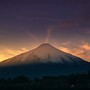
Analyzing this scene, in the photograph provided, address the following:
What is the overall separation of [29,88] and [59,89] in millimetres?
6934

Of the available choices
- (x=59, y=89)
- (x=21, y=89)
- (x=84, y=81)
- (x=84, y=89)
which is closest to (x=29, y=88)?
(x=21, y=89)

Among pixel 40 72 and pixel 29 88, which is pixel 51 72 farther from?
pixel 29 88

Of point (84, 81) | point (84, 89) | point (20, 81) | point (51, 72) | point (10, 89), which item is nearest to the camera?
point (84, 89)

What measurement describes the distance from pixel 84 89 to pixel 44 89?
9.18 metres

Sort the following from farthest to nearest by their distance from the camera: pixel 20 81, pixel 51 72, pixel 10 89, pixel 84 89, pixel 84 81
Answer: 1. pixel 51 72
2. pixel 20 81
3. pixel 84 81
4. pixel 10 89
5. pixel 84 89

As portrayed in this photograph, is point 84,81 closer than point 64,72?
Yes

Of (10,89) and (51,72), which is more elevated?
(51,72)

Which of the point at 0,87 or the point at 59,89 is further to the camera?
the point at 0,87

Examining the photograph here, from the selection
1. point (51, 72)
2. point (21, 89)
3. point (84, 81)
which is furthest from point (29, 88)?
point (51, 72)

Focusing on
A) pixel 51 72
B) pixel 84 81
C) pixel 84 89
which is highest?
pixel 51 72

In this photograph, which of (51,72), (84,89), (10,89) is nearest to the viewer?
(84,89)

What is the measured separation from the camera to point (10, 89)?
234 ft

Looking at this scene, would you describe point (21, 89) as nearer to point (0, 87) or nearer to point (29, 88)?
point (29, 88)

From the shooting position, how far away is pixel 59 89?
68750 mm
